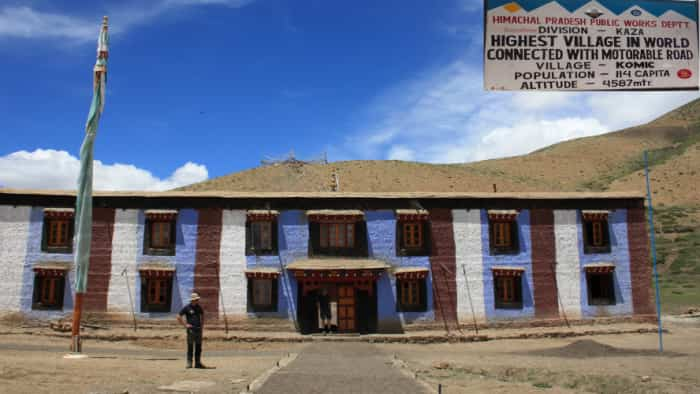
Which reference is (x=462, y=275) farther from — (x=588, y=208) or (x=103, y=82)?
(x=103, y=82)

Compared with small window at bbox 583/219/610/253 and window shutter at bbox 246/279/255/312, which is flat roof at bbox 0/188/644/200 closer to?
small window at bbox 583/219/610/253

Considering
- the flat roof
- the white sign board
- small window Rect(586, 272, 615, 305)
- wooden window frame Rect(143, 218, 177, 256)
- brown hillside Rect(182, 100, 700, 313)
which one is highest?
brown hillside Rect(182, 100, 700, 313)

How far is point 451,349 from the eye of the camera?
65.1 ft

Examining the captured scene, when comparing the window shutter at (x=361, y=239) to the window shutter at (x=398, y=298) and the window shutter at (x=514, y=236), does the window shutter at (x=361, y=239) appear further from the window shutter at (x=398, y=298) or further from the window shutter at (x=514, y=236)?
the window shutter at (x=514, y=236)

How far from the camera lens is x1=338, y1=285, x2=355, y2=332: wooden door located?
2297 centimetres

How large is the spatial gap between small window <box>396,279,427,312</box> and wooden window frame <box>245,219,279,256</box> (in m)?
5.30

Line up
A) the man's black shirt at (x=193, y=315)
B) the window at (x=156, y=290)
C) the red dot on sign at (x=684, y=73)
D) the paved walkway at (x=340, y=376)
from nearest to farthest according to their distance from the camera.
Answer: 1. the red dot on sign at (x=684, y=73)
2. the paved walkway at (x=340, y=376)
3. the man's black shirt at (x=193, y=315)
4. the window at (x=156, y=290)

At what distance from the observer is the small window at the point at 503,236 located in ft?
77.0

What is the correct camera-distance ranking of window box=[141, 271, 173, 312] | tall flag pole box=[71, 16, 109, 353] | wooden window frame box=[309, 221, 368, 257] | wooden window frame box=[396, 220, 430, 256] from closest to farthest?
tall flag pole box=[71, 16, 109, 353], window box=[141, 271, 173, 312], wooden window frame box=[309, 221, 368, 257], wooden window frame box=[396, 220, 430, 256]

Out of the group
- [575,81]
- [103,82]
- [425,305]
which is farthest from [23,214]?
[575,81]

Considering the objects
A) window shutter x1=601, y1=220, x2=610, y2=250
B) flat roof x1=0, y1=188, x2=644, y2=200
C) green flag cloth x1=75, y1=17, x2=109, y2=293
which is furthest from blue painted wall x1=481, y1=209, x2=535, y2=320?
green flag cloth x1=75, y1=17, x2=109, y2=293

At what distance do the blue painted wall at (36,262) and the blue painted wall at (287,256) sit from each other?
23.6ft

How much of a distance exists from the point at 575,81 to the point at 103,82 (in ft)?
46.5

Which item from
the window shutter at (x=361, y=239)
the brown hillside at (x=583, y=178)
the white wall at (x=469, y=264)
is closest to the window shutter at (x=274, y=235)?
the window shutter at (x=361, y=239)
